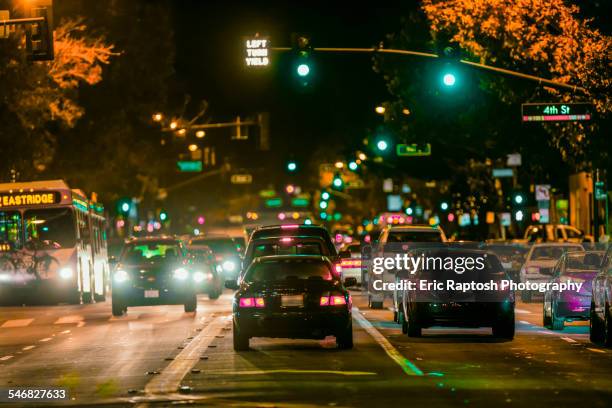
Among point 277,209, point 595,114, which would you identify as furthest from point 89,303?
point 277,209

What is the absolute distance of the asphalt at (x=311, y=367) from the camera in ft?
46.4

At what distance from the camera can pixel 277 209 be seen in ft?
563

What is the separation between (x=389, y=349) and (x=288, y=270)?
6.64ft

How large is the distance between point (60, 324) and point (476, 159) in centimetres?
4518

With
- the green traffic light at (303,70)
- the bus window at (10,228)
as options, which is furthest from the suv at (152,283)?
the bus window at (10,228)

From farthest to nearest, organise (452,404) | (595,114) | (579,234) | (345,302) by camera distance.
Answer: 1. (579,234)
2. (595,114)
3. (345,302)
4. (452,404)

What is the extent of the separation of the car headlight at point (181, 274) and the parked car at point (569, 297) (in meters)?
10.0

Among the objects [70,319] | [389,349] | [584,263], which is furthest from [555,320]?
[70,319]

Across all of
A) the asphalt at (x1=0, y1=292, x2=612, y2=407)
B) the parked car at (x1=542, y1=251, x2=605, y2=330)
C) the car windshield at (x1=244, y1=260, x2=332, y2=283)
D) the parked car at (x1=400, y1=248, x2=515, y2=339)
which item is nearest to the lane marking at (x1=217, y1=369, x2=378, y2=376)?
the asphalt at (x1=0, y1=292, x2=612, y2=407)

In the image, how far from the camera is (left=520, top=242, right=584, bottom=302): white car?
3575cm

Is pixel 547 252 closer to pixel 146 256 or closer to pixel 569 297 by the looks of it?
pixel 146 256

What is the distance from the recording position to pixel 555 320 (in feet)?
79.8

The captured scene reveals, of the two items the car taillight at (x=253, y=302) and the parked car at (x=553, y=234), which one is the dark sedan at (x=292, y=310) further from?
the parked car at (x=553, y=234)

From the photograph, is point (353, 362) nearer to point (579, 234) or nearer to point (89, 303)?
point (89, 303)
